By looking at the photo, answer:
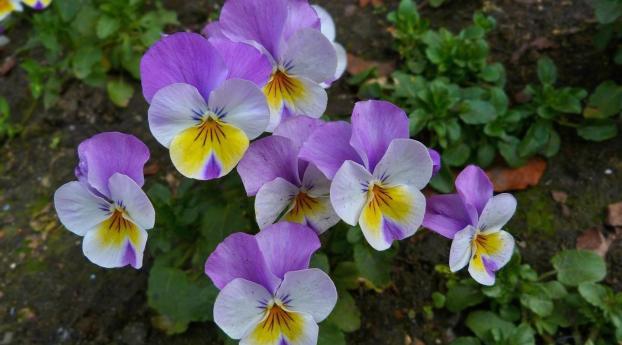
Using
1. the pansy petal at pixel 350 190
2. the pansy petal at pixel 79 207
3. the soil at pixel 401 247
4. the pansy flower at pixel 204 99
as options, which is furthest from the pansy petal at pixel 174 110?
the soil at pixel 401 247

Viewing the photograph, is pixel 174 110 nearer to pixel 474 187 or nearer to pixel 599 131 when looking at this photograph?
pixel 474 187

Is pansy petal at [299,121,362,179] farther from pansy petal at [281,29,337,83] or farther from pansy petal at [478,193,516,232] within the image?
pansy petal at [478,193,516,232]

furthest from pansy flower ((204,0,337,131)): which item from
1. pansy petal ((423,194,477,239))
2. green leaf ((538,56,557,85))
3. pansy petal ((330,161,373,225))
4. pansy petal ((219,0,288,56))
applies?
green leaf ((538,56,557,85))

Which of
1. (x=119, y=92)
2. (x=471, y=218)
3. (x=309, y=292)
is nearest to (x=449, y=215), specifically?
(x=471, y=218)

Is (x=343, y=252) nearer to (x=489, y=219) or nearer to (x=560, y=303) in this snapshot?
(x=489, y=219)

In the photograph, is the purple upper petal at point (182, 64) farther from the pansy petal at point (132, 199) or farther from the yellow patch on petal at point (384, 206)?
the yellow patch on petal at point (384, 206)

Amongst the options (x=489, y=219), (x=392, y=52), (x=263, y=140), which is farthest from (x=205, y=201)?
(x=392, y=52)
